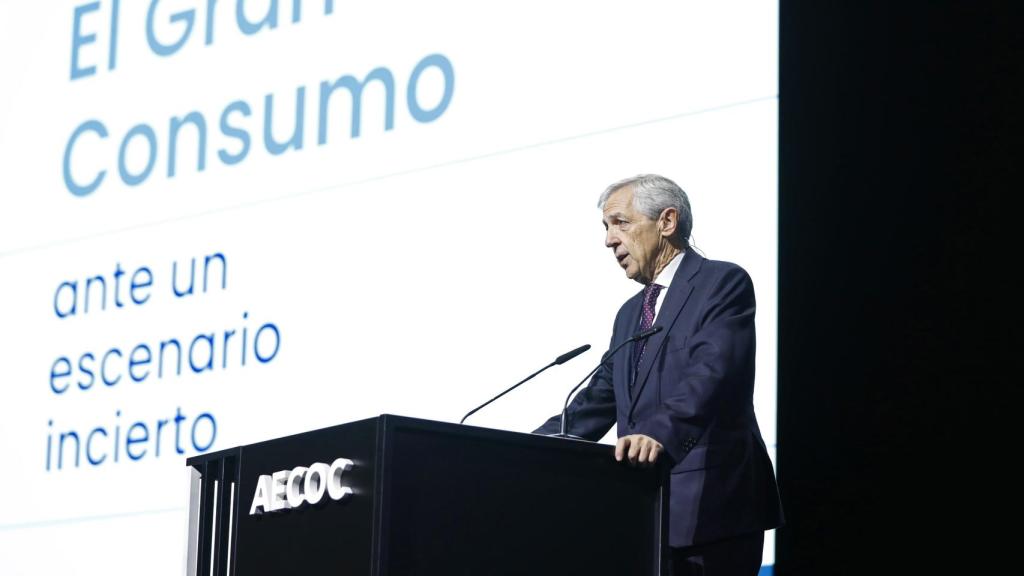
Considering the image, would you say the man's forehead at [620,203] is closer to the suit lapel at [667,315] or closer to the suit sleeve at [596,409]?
the suit lapel at [667,315]

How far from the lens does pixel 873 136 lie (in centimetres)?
318

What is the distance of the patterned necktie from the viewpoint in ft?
8.93

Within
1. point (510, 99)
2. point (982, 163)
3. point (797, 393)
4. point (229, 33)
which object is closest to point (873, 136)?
point (982, 163)

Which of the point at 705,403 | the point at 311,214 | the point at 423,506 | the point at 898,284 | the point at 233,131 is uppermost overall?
the point at 233,131

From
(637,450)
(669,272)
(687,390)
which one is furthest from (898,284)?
(637,450)

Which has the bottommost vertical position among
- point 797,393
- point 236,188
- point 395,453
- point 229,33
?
point 395,453

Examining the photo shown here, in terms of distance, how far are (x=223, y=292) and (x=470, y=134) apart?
2.66 feet

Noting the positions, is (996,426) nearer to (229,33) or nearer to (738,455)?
(738,455)

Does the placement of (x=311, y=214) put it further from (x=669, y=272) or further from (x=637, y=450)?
(x=637, y=450)

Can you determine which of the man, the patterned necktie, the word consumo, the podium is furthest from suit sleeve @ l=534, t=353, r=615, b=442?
the word consumo

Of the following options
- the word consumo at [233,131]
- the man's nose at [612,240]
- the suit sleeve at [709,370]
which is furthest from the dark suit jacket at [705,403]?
the word consumo at [233,131]

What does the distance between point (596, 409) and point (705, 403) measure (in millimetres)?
415

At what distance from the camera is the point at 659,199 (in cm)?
282

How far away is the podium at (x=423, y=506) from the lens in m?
2.05
